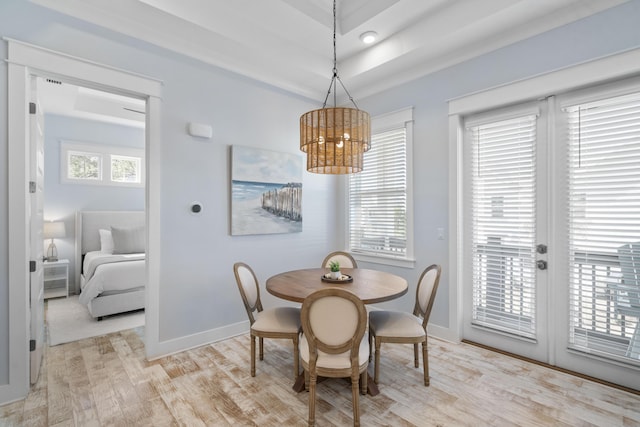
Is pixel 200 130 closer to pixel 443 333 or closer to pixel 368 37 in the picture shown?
pixel 368 37

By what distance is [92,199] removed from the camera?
5336mm

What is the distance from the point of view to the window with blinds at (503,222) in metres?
2.71

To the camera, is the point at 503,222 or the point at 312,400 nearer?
the point at 312,400

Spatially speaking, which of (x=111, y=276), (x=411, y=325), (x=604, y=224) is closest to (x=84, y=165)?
(x=111, y=276)

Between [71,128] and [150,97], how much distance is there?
363cm

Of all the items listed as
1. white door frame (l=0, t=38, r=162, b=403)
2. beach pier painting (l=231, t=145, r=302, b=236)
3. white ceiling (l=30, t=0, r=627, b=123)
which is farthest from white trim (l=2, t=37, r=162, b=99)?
beach pier painting (l=231, t=145, r=302, b=236)

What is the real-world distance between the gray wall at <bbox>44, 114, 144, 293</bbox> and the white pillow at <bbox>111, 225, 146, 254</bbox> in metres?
0.87

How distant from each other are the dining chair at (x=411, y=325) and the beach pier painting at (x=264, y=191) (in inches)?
63.6

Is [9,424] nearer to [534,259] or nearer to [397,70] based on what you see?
[534,259]

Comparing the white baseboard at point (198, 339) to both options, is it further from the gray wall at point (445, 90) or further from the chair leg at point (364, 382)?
the gray wall at point (445, 90)

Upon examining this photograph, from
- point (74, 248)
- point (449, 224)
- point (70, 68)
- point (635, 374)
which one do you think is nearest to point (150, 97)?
point (70, 68)

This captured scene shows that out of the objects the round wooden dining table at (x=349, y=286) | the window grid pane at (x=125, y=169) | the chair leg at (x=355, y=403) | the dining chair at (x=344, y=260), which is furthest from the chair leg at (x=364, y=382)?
the window grid pane at (x=125, y=169)

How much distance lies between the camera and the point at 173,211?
2902mm

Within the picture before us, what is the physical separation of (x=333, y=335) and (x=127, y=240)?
14.8ft
